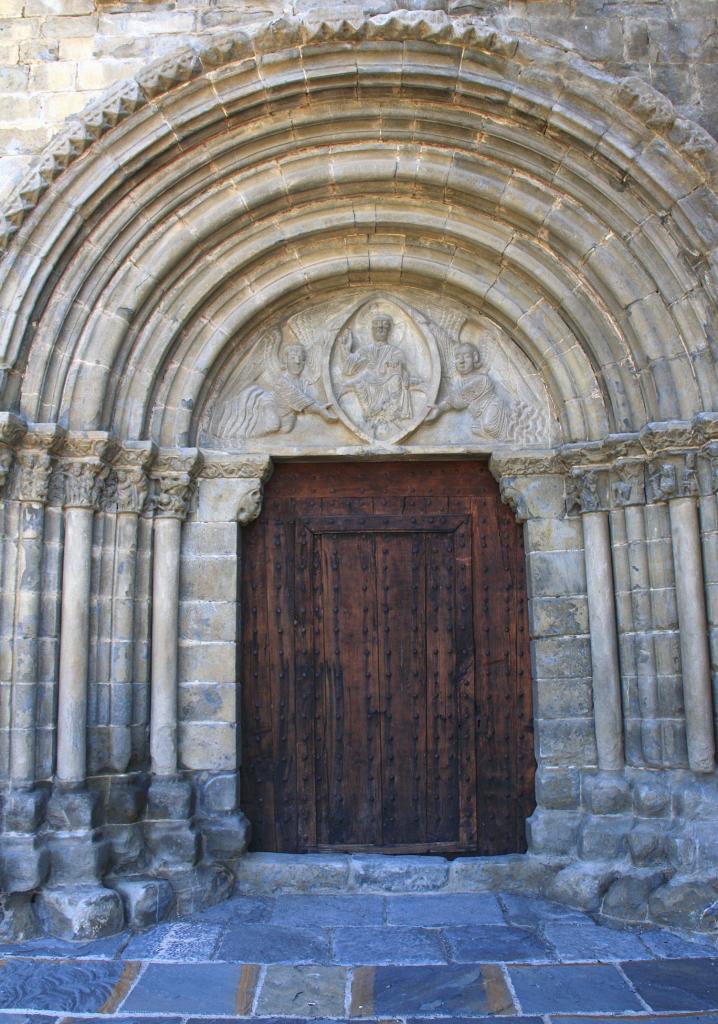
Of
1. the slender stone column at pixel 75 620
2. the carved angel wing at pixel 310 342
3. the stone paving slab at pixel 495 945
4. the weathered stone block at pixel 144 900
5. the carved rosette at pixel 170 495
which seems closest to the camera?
the stone paving slab at pixel 495 945

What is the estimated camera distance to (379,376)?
5.84m

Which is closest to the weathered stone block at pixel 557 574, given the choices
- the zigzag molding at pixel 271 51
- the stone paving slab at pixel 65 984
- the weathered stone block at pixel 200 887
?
the zigzag molding at pixel 271 51

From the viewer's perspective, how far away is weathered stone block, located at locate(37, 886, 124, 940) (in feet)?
14.6

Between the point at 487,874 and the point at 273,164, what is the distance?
180 inches

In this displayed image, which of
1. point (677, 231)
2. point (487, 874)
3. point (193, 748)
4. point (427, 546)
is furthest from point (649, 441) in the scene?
point (193, 748)

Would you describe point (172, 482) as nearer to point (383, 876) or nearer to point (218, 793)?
point (218, 793)

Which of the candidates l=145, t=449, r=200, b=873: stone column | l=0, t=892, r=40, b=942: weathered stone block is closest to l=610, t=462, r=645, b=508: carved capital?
l=145, t=449, r=200, b=873: stone column

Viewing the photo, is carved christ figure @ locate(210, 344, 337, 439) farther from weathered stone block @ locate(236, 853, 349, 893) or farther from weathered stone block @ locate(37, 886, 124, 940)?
weathered stone block @ locate(37, 886, 124, 940)

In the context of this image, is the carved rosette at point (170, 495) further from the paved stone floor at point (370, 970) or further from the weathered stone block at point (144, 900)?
the paved stone floor at point (370, 970)

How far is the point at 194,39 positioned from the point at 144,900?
4989 mm

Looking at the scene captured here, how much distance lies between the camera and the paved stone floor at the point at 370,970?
3656mm

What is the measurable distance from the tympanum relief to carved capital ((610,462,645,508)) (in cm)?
62

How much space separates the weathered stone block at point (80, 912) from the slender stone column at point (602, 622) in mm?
2886

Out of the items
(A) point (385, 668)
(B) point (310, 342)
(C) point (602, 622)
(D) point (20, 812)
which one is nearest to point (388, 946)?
(A) point (385, 668)
